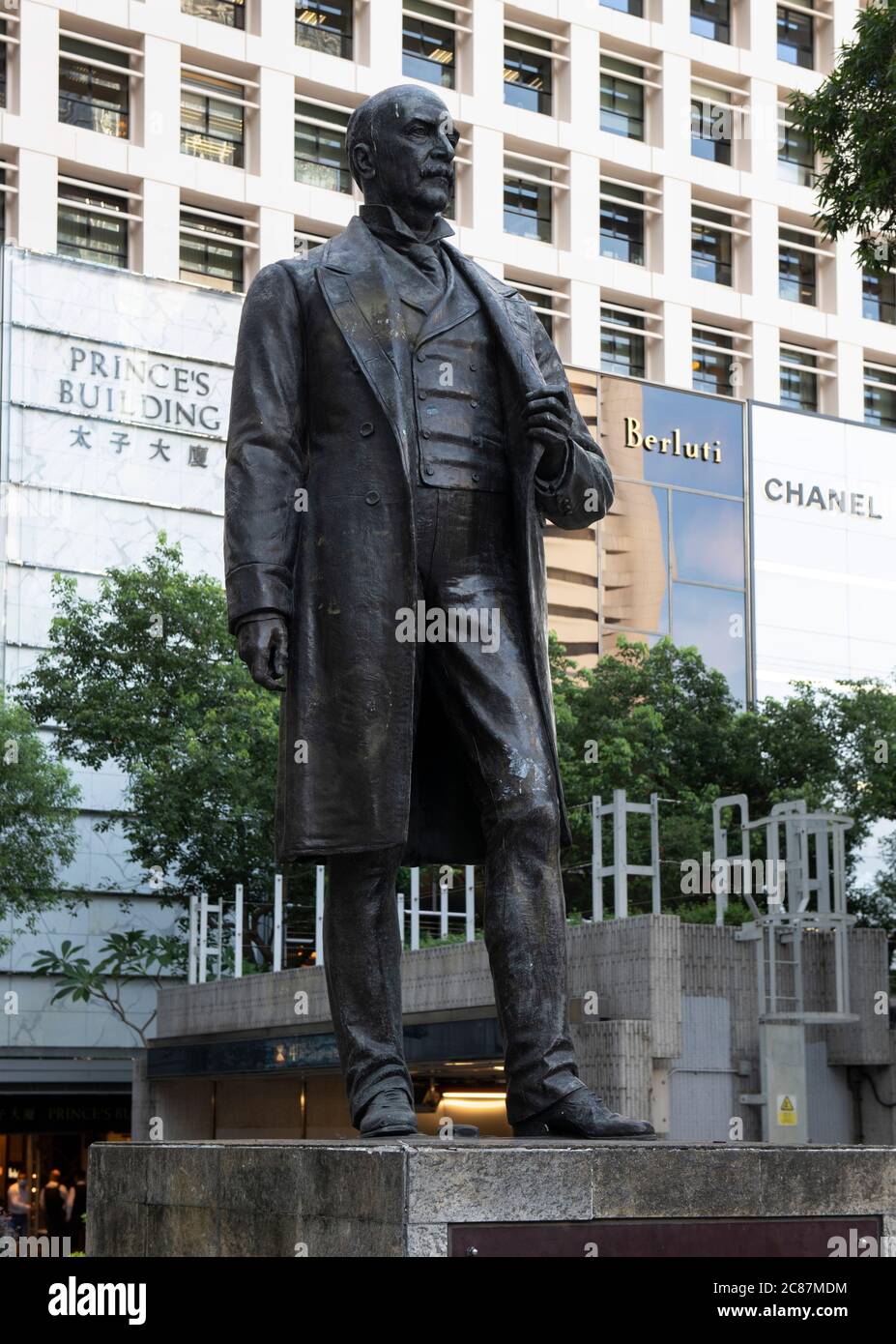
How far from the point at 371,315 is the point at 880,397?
57.2 meters

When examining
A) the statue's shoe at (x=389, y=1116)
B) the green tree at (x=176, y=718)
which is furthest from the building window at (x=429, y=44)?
the statue's shoe at (x=389, y=1116)

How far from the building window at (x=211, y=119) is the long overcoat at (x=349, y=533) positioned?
1830 inches

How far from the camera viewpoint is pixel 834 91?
19.9 m

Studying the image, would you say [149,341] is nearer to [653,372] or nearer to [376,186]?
[653,372]

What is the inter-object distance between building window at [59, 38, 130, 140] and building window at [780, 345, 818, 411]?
2014 cm

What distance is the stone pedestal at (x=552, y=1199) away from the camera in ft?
17.6

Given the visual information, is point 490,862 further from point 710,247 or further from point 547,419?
point 710,247

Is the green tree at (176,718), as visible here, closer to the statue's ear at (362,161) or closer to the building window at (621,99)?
the building window at (621,99)

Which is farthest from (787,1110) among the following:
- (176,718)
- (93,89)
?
(93,89)

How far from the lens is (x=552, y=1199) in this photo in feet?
17.9

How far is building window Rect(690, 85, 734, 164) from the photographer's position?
196 feet

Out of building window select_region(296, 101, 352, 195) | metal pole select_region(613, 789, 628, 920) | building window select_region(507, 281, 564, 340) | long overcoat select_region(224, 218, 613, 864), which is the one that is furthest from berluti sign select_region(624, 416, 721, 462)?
long overcoat select_region(224, 218, 613, 864)

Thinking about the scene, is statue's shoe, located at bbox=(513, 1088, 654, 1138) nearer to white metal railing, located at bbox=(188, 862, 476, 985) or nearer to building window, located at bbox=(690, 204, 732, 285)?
white metal railing, located at bbox=(188, 862, 476, 985)
